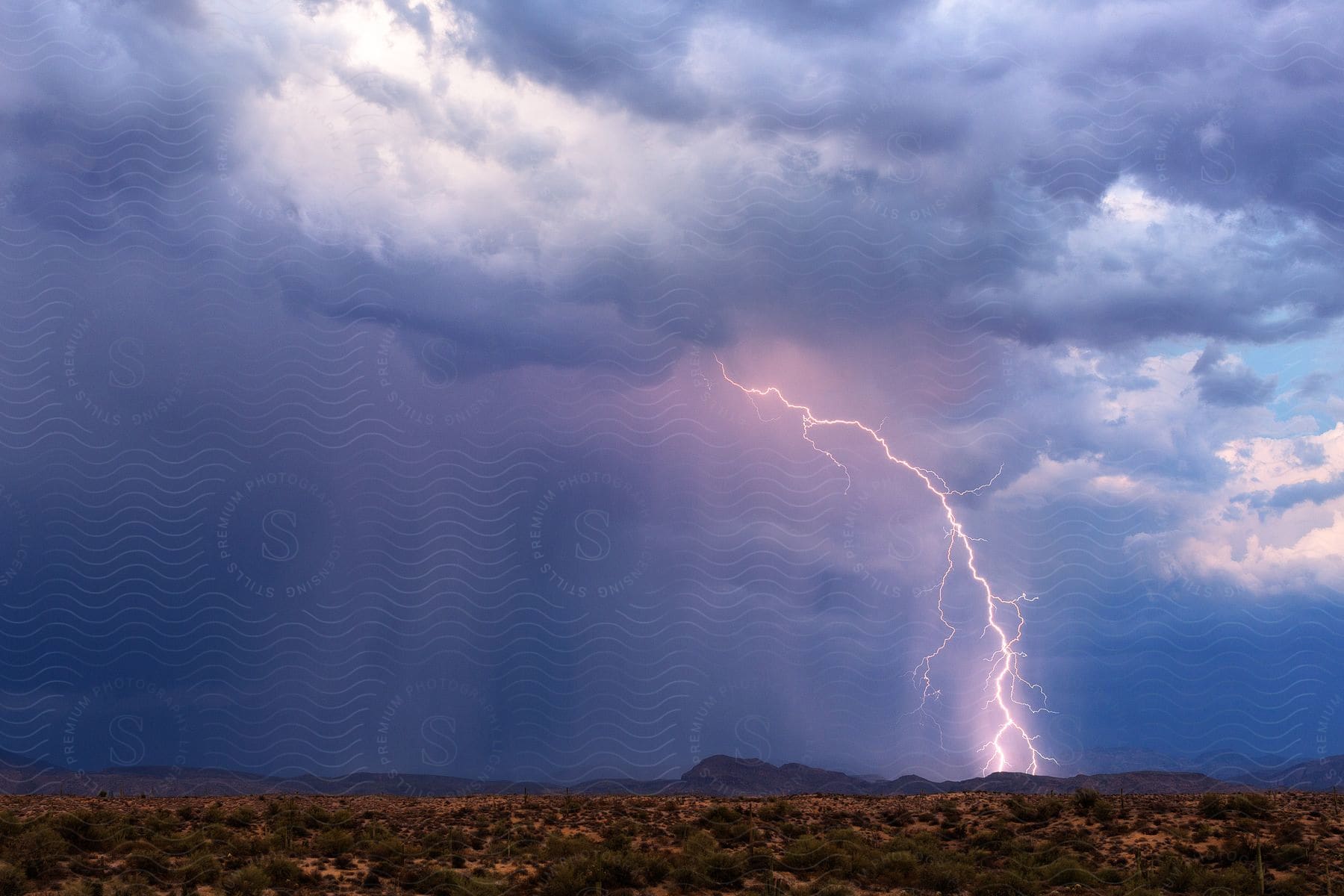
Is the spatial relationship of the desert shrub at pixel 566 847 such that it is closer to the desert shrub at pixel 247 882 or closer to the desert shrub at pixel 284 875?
the desert shrub at pixel 284 875

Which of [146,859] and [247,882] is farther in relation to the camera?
[146,859]

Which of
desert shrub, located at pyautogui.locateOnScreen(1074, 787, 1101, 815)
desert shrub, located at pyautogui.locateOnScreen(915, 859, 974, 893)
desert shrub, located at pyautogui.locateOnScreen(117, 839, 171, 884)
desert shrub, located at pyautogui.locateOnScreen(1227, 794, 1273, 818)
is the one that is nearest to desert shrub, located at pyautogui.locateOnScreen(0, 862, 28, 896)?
desert shrub, located at pyautogui.locateOnScreen(117, 839, 171, 884)

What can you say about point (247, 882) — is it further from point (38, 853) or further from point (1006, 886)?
point (1006, 886)

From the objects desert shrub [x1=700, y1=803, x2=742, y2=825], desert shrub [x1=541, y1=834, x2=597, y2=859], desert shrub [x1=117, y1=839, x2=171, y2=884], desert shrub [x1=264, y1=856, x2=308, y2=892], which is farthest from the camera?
desert shrub [x1=700, y1=803, x2=742, y2=825]

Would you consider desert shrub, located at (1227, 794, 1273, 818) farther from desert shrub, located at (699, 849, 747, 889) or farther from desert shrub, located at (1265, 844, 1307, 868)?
desert shrub, located at (699, 849, 747, 889)

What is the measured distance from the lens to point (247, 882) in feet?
76.4

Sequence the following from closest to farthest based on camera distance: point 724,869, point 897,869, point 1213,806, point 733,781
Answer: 1. point 897,869
2. point 724,869
3. point 1213,806
4. point 733,781

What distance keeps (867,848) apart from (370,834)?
14.6m

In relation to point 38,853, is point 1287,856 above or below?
above

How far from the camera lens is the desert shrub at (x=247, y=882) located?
2298cm

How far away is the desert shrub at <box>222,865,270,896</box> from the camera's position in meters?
23.0

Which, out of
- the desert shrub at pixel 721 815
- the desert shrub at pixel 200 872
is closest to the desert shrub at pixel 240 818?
the desert shrub at pixel 200 872

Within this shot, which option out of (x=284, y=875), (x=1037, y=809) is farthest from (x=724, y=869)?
(x=1037, y=809)

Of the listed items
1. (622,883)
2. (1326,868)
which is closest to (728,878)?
(622,883)
